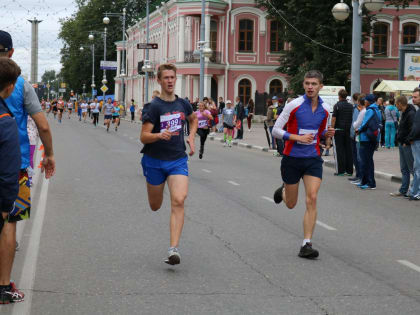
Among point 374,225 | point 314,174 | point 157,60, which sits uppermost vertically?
point 157,60

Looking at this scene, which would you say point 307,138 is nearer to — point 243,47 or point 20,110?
point 20,110

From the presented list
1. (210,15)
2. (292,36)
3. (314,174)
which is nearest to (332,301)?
(314,174)

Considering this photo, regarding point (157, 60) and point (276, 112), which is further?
point (157, 60)

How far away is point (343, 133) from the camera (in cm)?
1817

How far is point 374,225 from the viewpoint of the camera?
10.3m

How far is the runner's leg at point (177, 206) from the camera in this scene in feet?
23.8

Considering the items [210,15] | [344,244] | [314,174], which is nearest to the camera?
[314,174]

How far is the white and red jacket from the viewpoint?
8047 mm

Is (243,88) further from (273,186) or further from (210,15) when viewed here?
(273,186)

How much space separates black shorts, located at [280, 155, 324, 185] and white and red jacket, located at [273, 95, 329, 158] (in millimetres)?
51

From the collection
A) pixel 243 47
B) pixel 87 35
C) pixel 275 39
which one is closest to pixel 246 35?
pixel 243 47

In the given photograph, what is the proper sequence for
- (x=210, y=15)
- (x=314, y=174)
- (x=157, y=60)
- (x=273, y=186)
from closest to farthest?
(x=314, y=174) → (x=273, y=186) → (x=210, y=15) → (x=157, y=60)

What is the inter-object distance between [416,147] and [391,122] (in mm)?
15240

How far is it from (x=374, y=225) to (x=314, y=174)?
254 centimetres
